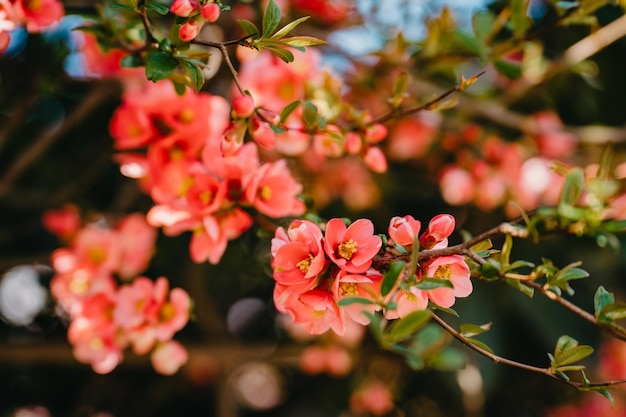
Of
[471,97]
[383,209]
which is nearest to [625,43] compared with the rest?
[471,97]

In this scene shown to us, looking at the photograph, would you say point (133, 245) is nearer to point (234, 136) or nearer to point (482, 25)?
point (234, 136)

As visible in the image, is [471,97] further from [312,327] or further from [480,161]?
[312,327]

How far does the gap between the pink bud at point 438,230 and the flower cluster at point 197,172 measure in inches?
7.0

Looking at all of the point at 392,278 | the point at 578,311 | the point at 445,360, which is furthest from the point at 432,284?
the point at 445,360

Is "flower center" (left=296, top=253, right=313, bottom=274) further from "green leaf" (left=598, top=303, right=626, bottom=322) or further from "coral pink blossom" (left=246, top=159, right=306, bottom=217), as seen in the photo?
"green leaf" (left=598, top=303, right=626, bottom=322)

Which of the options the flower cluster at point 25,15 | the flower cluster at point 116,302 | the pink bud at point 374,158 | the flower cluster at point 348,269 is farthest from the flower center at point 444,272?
the flower cluster at point 25,15

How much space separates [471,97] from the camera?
1.10 meters

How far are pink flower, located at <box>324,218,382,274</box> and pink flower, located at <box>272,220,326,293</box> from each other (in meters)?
0.01

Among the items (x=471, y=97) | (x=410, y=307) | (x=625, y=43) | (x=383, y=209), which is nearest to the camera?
(x=410, y=307)

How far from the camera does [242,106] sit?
1.51ft

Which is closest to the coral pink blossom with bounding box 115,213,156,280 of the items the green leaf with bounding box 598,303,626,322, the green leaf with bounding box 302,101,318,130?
the green leaf with bounding box 302,101,318,130

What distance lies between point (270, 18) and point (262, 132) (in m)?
0.11

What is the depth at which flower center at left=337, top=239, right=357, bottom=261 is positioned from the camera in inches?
15.7

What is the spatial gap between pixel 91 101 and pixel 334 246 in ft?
2.06
